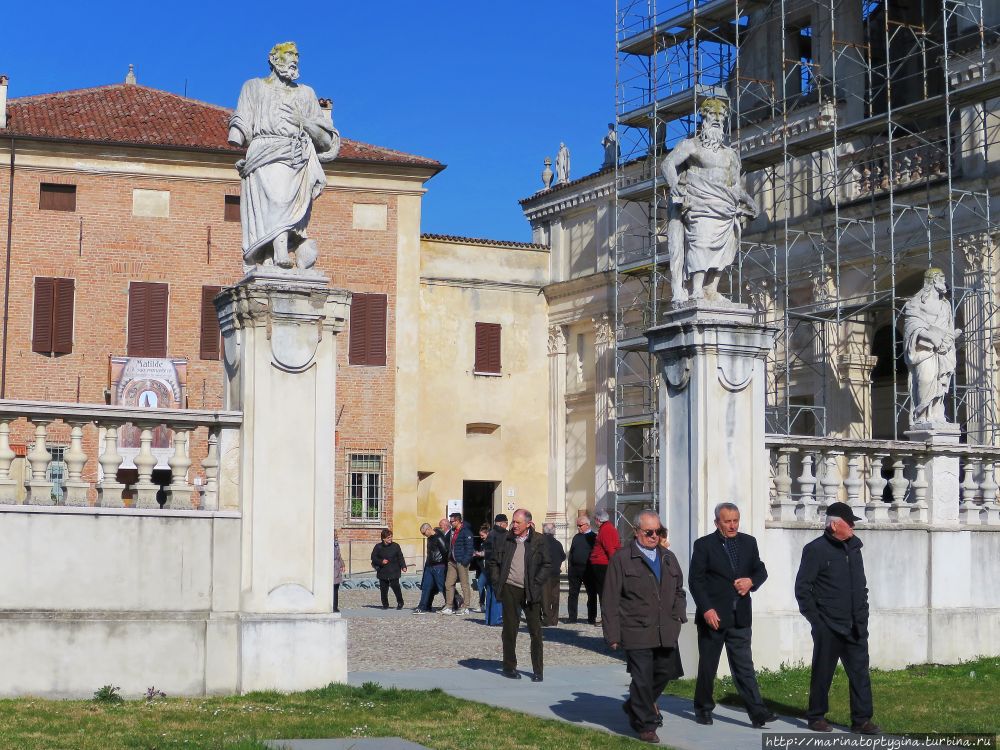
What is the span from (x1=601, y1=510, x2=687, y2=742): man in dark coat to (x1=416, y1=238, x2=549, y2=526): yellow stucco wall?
1252 inches

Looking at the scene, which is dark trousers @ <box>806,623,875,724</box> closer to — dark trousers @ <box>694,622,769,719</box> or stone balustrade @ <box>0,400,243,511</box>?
dark trousers @ <box>694,622,769,719</box>

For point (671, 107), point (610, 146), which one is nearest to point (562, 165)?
point (610, 146)

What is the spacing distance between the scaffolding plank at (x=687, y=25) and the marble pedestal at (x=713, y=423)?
2115cm

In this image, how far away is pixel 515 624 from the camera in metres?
14.3

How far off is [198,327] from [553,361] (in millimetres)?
10306

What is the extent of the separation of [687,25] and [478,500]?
15600mm

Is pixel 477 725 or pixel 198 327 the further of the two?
pixel 198 327

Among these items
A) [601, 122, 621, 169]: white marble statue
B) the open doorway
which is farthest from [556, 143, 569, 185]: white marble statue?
the open doorway

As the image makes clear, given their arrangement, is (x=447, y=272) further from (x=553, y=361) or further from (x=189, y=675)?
(x=189, y=675)

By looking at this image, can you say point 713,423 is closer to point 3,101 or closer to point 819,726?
point 819,726

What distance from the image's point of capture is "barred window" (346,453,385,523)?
135ft

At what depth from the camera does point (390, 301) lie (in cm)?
4228

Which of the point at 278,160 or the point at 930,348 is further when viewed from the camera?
the point at 930,348

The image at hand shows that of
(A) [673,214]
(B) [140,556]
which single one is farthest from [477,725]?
(A) [673,214]
